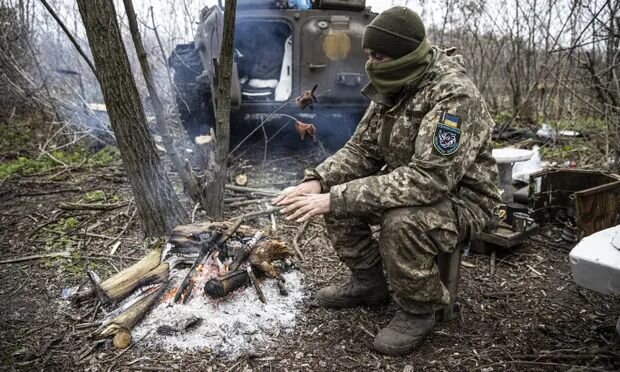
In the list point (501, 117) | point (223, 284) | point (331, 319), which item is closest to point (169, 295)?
point (223, 284)

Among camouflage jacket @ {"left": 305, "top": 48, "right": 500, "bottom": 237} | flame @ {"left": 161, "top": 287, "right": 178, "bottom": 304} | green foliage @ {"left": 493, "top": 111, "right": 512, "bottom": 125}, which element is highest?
camouflage jacket @ {"left": 305, "top": 48, "right": 500, "bottom": 237}

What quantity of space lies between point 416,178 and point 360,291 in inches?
36.6

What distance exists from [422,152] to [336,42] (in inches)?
157

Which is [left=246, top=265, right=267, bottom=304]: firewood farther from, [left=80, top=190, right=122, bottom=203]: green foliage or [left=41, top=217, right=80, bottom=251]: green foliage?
[left=80, top=190, right=122, bottom=203]: green foliage

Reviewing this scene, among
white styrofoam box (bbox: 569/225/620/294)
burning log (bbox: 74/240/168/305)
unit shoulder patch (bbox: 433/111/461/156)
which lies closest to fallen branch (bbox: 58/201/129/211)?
burning log (bbox: 74/240/168/305)

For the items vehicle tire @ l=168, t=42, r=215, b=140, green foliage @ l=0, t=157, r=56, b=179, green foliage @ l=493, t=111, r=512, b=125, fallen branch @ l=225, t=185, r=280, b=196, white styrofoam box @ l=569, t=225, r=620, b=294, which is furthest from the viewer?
green foliage @ l=493, t=111, r=512, b=125

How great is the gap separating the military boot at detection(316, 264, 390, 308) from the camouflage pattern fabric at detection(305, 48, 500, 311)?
0.35 m

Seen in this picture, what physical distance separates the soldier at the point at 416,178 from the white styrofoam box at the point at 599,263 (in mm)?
474

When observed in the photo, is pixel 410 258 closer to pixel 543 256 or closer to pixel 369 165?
pixel 369 165

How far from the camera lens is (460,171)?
2219mm

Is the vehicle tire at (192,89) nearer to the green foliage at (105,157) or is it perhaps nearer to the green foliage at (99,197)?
the green foliage at (105,157)

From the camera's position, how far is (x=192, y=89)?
579cm

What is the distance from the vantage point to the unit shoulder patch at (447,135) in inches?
84.8

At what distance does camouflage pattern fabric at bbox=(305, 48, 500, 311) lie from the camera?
2170mm
